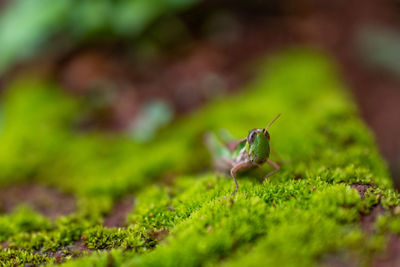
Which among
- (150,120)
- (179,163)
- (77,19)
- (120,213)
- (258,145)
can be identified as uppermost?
(77,19)

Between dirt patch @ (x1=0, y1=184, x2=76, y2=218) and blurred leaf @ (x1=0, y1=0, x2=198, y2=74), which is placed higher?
blurred leaf @ (x1=0, y1=0, x2=198, y2=74)

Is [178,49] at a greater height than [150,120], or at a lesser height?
greater

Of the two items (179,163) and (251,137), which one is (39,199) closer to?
(179,163)

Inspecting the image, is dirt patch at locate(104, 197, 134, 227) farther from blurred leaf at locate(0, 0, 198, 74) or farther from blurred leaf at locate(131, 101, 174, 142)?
blurred leaf at locate(0, 0, 198, 74)

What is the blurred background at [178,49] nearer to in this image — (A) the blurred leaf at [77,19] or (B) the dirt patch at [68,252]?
(A) the blurred leaf at [77,19]

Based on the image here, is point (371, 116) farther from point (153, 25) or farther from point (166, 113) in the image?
point (153, 25)

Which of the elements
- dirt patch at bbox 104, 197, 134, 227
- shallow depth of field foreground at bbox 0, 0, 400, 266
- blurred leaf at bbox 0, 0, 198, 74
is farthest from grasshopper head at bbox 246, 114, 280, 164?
blurred leaf at bbox 0, 0, 198, 74

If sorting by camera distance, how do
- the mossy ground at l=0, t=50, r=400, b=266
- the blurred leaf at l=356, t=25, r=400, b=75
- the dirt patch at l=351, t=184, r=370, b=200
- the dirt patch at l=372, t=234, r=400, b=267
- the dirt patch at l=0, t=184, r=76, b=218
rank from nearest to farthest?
the dirt patch at l=372, t=234, r=400, b=267
the mossy ground at l=0, t=50, r=400, b=266
the dirt patch at l=351, t=184, r=370, b=200
the dirt patch at l=0, t=184, r=76, b=218
the blurred leaf at l=356, t=25, r=400, b=75

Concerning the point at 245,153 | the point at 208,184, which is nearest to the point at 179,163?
the point at 208,184
